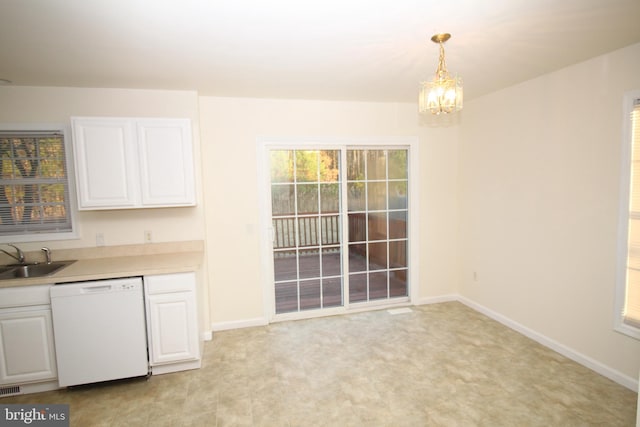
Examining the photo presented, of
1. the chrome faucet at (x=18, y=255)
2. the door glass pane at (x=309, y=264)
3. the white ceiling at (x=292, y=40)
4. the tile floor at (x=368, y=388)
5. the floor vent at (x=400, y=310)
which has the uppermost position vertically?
the white ceiling at (x=292, y=40)

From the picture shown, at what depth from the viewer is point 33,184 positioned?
314cm

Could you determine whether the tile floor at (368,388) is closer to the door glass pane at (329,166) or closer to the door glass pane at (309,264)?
the door glass pane at (309,264)

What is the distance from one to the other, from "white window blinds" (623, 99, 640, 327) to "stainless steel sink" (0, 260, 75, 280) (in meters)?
4.58

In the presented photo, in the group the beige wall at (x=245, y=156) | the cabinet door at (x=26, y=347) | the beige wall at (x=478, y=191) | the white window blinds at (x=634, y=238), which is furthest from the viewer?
the beige wall at (x=245, y=156)

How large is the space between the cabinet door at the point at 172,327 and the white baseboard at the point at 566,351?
10.5 ft

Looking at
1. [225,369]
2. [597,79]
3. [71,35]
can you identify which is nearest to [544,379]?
[597,79]

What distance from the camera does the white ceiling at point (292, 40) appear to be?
6.07ft

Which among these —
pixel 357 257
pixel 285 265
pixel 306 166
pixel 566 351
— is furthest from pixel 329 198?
pixel 566 351

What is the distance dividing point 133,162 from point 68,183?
715 mm

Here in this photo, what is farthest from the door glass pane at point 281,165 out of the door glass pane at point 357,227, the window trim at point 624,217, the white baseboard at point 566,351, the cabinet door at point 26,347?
the window trim at point 624,217

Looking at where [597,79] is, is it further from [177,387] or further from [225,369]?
[177,387]

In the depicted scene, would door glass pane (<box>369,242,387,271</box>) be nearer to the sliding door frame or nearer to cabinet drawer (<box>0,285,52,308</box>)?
the sliding door frame

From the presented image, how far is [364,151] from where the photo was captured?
4.17m

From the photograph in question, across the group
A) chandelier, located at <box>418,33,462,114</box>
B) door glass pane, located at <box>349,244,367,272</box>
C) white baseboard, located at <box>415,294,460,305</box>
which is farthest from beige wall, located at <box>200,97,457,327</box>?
white baseboard, located at <box>415,294,460,305</box>
